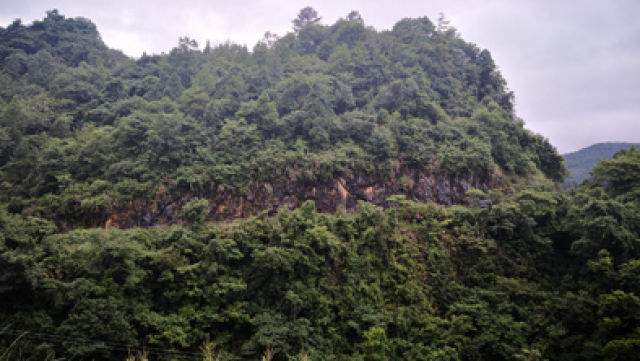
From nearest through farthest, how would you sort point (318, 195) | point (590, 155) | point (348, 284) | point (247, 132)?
point (348, 284), point (318, 195), point (247, 132), point (590, 155)

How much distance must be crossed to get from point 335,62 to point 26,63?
21.3 metres

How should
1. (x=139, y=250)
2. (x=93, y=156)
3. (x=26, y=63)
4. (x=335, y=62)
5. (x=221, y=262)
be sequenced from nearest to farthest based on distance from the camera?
(x=139, y=250) < (x=221, y=262) < (x=93, y=156) < (x=26, y=63) < (x=335, y=62)

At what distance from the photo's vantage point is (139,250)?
9.11m

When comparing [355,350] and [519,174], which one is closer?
[355,350]

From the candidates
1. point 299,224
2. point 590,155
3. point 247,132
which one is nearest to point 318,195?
point 299,224

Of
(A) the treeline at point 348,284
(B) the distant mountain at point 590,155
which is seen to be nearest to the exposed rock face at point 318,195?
(A) the treeline at point 348,284

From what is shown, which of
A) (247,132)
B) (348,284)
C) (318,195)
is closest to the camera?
(348,284)

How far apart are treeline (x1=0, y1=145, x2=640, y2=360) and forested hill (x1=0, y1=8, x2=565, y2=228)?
353 centimetres

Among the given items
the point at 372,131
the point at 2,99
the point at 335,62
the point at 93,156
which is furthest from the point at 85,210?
the point at 335,62

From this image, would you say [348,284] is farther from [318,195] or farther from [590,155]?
[590,155]

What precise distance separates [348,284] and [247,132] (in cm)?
974

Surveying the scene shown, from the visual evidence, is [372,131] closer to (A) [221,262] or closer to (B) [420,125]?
(B) [420,125]

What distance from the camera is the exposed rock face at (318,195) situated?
14.0 metres

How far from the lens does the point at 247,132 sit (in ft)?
55.7
